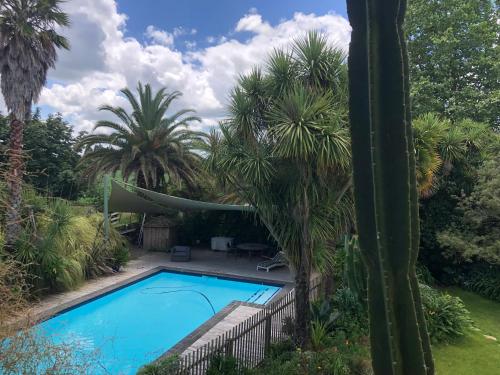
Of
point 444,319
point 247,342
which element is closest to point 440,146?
point 444,319

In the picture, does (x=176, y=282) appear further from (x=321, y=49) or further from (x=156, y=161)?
(x=321, y=49)

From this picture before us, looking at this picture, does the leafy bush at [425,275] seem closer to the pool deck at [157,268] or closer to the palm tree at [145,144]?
the pool deck at [157,268]

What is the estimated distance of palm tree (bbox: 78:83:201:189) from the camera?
15.6 m

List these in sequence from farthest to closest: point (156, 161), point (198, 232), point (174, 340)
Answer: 1. point (198, 232)
2. point (156, 161)
3. point (174, 340)

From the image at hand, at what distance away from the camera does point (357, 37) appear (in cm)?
317

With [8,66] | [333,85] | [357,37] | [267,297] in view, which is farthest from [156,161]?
[357,37]

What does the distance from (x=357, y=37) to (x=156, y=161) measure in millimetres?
13919

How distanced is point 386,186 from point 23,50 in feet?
38.2

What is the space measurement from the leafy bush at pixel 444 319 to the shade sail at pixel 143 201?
22.0 feet

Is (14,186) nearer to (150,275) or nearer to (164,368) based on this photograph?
(164,368)

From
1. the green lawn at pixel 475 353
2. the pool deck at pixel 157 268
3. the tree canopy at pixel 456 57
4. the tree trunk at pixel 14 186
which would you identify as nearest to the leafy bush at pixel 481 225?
the green lawn at pixel 475 353

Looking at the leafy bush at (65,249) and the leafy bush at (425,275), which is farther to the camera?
the leafy bush at (425,275)

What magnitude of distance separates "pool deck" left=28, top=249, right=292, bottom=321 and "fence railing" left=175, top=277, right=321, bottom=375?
480cm

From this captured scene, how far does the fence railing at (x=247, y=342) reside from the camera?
4566 millimetres
